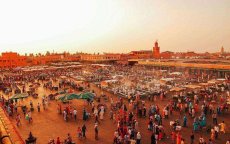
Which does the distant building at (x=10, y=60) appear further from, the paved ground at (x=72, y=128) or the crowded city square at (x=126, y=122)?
the paved ground at (x=72, y=128)

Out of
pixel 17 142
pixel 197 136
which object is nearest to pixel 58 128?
pixel 17 142

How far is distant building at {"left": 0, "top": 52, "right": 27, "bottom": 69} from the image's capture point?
9106 cm

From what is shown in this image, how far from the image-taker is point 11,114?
58.5 ft

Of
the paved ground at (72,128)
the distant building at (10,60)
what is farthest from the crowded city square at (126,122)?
the distant building at (10,60)

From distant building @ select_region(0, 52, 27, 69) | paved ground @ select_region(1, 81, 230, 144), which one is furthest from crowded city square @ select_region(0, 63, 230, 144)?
distant building @ select_region(0, 52, 27, 69)

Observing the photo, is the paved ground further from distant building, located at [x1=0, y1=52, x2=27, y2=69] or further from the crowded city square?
distant building, located at [x1=0, y1=52, x2=27, y2=69]

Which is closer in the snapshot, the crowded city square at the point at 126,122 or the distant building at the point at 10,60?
the crowded city square at the point at 126,122

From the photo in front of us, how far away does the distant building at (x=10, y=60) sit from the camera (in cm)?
9106

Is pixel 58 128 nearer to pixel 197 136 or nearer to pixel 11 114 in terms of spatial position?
pixel 11 114

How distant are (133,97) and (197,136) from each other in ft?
32.4

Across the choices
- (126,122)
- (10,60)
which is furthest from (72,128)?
(10,60)

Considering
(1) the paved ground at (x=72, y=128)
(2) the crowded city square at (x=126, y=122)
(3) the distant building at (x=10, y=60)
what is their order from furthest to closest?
(3) the distant building at (x=10, y=60) → (1) the paved ground at (x=72, y=128) → (2) the crowded city square at (x=126, y=122)

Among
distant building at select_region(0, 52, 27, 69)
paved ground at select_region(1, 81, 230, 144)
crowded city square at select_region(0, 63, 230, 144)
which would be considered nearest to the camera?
crowded city square at select_region(0, 63, 230, 144)

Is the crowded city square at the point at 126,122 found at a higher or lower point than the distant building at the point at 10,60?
lower
